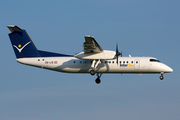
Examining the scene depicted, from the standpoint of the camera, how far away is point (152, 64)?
120 feet

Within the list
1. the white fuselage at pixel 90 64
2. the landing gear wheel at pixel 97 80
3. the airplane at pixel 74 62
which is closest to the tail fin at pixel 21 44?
the airplane at pixel 74 62

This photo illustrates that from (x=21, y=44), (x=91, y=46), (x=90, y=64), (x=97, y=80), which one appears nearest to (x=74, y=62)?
(x=90, y=64)

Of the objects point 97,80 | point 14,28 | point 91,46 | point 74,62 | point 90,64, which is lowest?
point 97,80

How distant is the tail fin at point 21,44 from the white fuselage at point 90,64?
62 centimetres

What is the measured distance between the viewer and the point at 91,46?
111 ft

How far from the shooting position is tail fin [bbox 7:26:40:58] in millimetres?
36625

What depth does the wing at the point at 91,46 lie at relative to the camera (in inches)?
1276

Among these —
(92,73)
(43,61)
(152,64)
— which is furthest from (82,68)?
(152,64)

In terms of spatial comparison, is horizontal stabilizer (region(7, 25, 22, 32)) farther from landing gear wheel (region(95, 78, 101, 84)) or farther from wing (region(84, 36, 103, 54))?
landing gear wheel (region(95, 78, 101, 84))

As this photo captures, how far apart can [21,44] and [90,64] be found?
8.39 m

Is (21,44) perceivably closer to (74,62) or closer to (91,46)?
(74,62)

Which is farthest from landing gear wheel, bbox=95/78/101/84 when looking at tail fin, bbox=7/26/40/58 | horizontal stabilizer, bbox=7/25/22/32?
horizontal stabilizer, bbox=7/25/22/32

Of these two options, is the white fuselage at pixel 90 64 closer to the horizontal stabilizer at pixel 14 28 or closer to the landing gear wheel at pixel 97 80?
the landing gear wheel at pixel 97 80

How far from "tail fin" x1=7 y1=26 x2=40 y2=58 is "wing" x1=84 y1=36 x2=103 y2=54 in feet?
21.0
